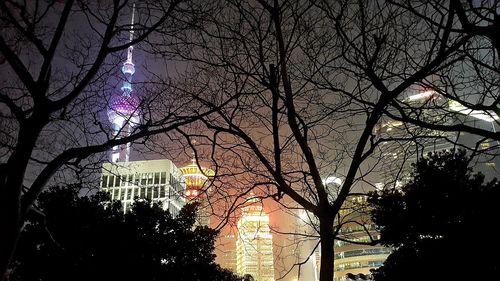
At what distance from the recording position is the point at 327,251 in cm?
500

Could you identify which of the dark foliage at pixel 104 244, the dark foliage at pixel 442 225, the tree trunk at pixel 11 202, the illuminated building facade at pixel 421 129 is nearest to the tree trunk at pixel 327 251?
the illuminated building facade at pixel 421 129

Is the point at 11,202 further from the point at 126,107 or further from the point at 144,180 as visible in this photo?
the point at 144,180

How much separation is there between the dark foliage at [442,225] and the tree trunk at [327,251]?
23.5ft

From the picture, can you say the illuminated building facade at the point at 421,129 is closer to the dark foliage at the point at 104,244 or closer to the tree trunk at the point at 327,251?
the tree trunk at the point at 327,251

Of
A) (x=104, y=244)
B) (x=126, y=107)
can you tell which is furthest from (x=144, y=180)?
(x=126, y=107)

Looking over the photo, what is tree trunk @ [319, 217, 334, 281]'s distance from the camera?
4961mm

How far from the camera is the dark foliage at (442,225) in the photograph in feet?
38.4

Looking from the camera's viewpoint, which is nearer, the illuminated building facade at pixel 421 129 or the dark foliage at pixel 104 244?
the illuminated building facade at pixel 421 129

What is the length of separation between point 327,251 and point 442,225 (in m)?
10.5

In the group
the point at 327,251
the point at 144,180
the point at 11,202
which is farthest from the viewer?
the point at 144,180

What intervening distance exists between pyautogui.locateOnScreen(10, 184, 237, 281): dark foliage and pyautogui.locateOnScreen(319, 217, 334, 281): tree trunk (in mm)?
6218

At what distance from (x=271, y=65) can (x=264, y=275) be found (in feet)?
307

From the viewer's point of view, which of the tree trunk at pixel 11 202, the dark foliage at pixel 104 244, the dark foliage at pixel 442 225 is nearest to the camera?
the tree trunk at pixel 11 202

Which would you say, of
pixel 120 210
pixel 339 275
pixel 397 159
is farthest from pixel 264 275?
pixel 397 159
